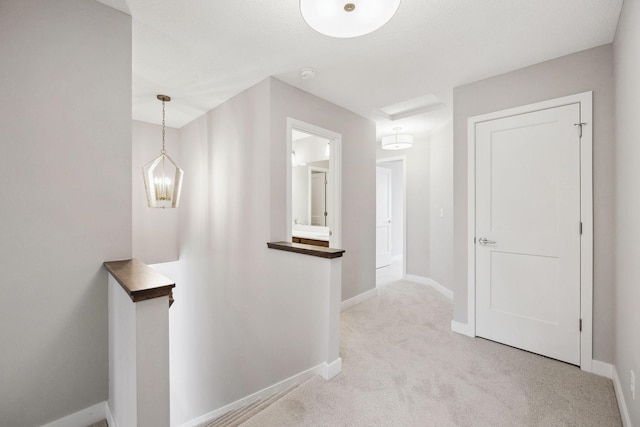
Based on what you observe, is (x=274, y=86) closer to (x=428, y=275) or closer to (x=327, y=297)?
(x=327, y=297)

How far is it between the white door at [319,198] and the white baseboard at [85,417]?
385 cm

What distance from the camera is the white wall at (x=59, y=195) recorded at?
142cm

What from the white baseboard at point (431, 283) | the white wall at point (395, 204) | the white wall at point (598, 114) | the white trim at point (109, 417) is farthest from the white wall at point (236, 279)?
the white wall at point (395, 204)

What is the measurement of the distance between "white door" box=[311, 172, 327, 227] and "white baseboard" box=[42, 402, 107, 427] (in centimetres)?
385

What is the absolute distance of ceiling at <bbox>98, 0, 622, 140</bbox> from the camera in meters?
1.73

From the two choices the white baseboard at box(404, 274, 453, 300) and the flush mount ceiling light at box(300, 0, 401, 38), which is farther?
the white baseboard at box(404, 274, 453, 300)

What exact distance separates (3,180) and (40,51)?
71cm

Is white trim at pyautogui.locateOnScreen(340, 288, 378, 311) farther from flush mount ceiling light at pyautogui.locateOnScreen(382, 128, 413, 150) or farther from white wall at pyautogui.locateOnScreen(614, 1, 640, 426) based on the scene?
white wall at pyautogui.locateOnScreen(614, 1, 640, 426)

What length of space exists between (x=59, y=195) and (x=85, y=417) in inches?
49.9

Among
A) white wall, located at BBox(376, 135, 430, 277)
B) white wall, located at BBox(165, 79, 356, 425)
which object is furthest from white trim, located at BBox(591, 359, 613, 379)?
white wall, located at BBox(376, 135, 430, 277)

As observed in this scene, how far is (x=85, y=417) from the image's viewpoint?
160 cm

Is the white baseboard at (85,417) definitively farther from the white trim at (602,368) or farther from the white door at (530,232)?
the white trim at (602,368)

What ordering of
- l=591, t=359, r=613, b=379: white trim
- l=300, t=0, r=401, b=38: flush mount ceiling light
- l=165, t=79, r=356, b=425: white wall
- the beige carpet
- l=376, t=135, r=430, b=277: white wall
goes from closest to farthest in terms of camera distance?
1. l=300, t=0, r=401, b=38: flush mount ceiling light
2. the beige carpet
3. l=591, t=359, r=613, b=379: white trim
4. l=165, t=79, r=356, b=425: white wall
5. l=376, t=135, r=430, b=277: white wall

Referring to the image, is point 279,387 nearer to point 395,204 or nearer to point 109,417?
point 109,417
